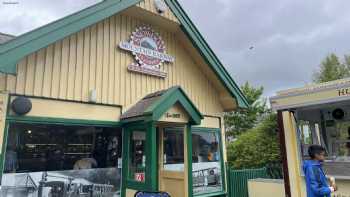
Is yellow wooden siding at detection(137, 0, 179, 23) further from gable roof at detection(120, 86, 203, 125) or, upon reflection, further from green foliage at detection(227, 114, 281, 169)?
green foliage at detection(227, 114, 281, 169)

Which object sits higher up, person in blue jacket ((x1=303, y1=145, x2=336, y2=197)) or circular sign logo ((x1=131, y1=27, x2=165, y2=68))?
circular sign logo ((x1=131, y1=27, x2=165, y2=68))

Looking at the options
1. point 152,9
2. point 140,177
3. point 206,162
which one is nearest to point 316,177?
point 140,177

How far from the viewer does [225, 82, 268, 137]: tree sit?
2383cm

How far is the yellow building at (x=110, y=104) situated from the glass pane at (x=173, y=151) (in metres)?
0.02

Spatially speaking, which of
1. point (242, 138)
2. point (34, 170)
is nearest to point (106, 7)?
point (34, 170)

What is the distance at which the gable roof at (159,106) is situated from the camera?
494cm

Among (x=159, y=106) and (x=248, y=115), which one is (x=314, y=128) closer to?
(x=159, y=106)

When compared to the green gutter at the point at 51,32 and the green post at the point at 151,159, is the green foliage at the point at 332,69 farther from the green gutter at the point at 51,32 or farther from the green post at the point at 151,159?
the green gutter at the point at 51,32

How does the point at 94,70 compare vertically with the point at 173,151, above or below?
above

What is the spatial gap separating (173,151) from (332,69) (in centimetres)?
1875

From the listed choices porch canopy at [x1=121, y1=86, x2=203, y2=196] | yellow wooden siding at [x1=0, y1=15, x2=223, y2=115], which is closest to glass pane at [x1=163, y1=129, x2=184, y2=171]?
porch canopy at [x1=121, y1=86, x2=203, y2=196]

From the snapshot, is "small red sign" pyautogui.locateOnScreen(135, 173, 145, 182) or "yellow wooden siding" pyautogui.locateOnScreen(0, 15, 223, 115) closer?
"yellow wooden siding" pyautogui.locateOnScreen(0, 15, 223, 115)

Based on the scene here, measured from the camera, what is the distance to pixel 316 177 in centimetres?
359

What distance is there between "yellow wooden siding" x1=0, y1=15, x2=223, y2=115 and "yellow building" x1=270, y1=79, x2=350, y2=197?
8.27ft
